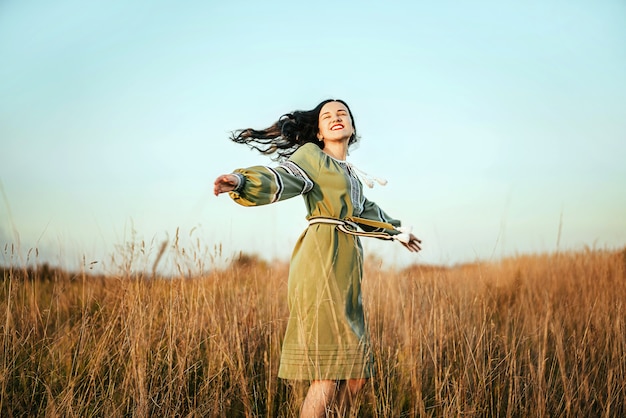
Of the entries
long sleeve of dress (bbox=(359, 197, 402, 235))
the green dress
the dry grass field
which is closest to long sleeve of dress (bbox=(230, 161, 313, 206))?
the green dress

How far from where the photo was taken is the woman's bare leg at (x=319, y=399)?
8.98 ft

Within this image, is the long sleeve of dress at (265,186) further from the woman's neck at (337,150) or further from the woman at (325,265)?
the woman's neck at (337,150)

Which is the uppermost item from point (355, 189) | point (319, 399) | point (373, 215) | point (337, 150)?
point (337, 150)

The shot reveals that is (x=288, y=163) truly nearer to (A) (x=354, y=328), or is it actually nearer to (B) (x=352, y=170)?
(B) (x=352, y=170)

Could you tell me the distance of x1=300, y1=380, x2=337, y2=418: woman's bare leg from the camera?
2736mm

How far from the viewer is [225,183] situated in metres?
2.64

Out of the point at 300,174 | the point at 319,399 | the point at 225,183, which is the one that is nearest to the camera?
the point at 225,183

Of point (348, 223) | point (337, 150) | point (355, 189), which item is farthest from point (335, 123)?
point (348, 223)

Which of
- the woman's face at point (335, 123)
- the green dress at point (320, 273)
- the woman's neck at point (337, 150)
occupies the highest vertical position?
the woman's face at point (335, 123)

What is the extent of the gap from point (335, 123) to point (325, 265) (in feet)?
2.69

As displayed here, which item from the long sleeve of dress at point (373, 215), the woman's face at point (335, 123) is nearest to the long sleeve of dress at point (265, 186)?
the woman's face at point (335, 123)

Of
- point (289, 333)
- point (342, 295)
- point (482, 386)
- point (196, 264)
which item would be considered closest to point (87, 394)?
point (196, 264)

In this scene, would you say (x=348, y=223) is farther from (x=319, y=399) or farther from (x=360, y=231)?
(x=319, y=399)

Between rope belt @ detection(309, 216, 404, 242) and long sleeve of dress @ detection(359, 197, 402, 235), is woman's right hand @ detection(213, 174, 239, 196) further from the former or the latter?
long sleeve of dress @ detection(359, 197, 402, 235)
